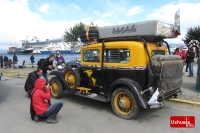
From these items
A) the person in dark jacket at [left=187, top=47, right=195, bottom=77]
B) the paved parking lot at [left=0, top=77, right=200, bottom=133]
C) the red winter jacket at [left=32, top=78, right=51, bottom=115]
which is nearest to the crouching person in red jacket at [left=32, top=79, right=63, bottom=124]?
the red winter jacket at [left=32, top=78, right=51, bottom=115]

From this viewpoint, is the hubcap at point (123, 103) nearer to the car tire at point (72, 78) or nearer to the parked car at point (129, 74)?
the parked car at point (129, 74)

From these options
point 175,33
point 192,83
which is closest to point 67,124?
point 175,33

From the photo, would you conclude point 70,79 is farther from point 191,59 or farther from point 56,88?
point 191,59

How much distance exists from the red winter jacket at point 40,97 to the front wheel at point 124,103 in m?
1.79

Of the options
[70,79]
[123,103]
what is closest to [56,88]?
[70,79]

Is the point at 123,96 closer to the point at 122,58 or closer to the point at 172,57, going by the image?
the point at 122,58

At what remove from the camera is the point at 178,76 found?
529 centimetres

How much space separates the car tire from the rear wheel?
1.47 feet

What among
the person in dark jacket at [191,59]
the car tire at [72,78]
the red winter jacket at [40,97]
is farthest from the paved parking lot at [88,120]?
the person in dark jacket at [191,59]

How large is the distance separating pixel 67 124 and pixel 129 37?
282 cm

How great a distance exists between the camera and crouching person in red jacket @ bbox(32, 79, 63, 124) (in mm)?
4398

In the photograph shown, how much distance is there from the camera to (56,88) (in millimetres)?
6855

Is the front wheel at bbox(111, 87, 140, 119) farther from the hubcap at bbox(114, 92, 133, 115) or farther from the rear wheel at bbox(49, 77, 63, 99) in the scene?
the rear wheel at bbox(49, 77, 63, 99)

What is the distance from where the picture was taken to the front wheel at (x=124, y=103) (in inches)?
187
